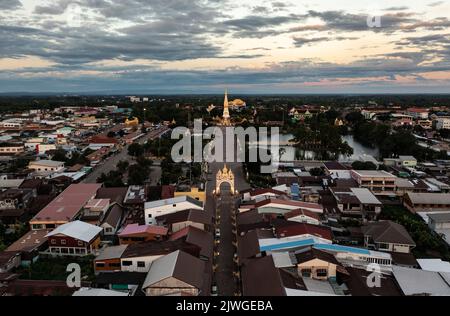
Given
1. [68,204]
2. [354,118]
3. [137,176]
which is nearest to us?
[68,204]

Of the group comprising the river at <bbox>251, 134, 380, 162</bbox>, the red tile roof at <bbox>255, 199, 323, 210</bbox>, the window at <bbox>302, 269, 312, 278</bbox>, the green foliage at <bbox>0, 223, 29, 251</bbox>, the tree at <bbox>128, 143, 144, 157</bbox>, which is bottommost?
the green foliage at <bbox>0, 223, 29, 251</bbox>

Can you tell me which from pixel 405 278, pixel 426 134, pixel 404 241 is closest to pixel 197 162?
pixel 404 241

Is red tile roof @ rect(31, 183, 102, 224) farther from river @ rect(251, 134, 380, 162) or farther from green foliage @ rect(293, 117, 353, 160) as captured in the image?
green foliage @ rect(293, 117, 353, 160)

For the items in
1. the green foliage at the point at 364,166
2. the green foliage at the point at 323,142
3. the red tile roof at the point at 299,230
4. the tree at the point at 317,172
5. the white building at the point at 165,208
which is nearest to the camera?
the red tile roof at the point at 299,230

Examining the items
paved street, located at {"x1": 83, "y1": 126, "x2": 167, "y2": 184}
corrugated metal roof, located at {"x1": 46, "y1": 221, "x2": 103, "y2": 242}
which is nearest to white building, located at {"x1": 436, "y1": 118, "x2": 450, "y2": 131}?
paved street, located at {"x1": 83, "y1": 126, "x2": 167, "y2": 184}

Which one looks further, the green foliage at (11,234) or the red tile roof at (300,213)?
the red tile roof at (300,213)

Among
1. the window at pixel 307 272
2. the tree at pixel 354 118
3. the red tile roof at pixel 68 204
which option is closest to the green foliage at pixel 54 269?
the red tile roof at pixel 68 204

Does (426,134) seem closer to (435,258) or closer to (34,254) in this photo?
(435,258)

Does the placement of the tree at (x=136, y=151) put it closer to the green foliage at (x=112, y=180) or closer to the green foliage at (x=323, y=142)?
the green foliage at (x=112, y=180)

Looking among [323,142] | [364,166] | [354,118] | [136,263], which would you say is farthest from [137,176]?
[354,118]

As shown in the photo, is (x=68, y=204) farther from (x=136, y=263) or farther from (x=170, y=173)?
(x=170, y=173)
